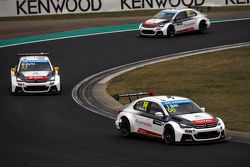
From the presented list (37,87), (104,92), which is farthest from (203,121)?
(37,87)

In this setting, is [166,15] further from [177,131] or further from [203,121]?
[177,131]

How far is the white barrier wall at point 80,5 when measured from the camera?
55.6 metres

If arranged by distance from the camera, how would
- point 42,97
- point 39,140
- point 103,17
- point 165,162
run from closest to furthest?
point 165,162
point 39,140
point 42,97
point 103,17

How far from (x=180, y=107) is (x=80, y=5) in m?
34.7

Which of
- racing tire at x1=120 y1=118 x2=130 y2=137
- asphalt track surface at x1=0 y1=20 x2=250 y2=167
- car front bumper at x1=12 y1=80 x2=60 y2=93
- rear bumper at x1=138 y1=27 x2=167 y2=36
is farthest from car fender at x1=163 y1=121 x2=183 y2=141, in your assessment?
rear bumper at x1=138 y1=27 x2=167 y2=36

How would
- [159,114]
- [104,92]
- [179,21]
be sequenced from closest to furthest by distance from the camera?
[159,114]
[104,92]
[179,21]

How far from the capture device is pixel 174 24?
46.7 m

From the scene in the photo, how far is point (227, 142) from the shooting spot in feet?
71.1

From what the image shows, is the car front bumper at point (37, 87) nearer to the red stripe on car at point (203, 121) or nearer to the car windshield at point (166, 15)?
the red stripe on car at point (203, 121)

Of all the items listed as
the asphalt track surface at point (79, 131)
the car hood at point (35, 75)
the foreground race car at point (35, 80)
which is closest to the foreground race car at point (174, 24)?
the asphalt track surface at point (79, 131)

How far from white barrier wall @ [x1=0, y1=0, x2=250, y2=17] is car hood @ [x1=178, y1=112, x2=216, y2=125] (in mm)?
34905

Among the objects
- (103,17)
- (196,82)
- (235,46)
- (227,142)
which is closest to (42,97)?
(196,82)

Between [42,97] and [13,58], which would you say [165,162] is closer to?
[42,97]

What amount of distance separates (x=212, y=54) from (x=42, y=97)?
12.3 metres
